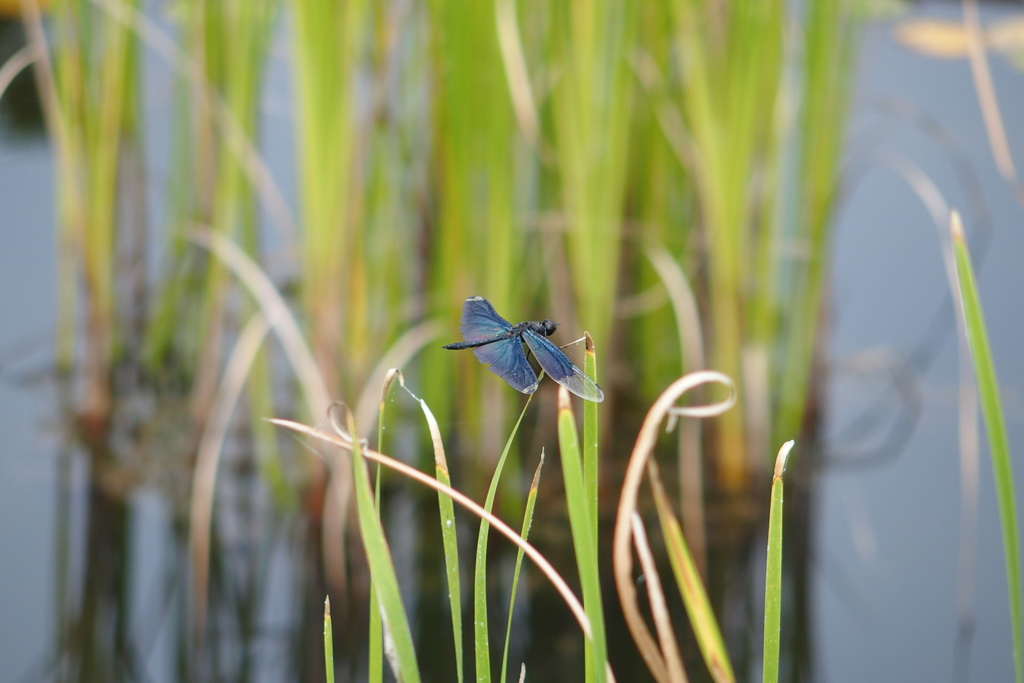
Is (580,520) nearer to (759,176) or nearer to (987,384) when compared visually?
(987,384)

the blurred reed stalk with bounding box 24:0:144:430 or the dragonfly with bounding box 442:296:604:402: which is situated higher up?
the blurred reed stalk with bounding box 24:0:144:430

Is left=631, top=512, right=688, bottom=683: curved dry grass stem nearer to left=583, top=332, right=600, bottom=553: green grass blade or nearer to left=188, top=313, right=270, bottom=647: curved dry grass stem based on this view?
left=583, top=332, right=600, bottom=553: green grass blade

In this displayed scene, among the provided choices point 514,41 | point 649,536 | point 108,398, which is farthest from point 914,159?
point 108,398

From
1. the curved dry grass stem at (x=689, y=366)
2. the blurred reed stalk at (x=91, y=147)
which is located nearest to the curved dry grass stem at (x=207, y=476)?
the blurred reed stalk at (x=91, y=147)

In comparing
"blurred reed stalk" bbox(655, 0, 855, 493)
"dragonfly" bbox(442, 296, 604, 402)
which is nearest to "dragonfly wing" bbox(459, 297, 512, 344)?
"dragonfly" bbox(442, 296, 604, 402)

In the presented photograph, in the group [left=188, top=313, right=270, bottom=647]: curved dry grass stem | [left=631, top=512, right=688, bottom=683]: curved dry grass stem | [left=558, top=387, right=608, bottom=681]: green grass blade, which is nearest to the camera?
[left=558, top=387, right=608, bottom=681]: green grass blade

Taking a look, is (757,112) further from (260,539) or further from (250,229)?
(260,539)
